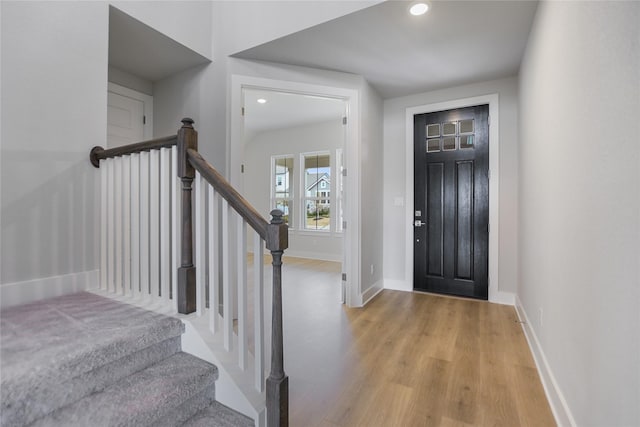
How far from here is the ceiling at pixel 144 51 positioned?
2.51 m

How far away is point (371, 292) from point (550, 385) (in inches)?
Result: 82.7

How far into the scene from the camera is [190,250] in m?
1.75

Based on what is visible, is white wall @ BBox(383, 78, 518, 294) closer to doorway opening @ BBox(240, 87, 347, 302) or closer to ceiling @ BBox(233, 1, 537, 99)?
ceiling @ BBox(233, 1, 537, 99)

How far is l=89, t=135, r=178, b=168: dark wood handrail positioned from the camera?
1.78 meters

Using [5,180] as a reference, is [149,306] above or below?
below

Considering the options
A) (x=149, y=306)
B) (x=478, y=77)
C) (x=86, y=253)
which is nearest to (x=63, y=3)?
(x=86, y=253)

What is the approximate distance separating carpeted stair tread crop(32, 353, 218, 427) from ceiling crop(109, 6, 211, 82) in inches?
101

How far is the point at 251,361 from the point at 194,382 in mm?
379

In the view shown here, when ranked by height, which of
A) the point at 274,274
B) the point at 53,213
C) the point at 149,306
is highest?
the point at 53,213

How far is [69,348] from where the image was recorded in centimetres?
126

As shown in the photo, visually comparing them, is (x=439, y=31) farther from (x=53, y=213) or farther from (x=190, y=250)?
(x=53, y=213)

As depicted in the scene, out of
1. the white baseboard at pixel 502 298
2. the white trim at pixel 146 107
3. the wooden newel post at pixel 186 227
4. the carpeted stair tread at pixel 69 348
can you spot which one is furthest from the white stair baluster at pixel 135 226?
the white baseboard at pixel 502 298

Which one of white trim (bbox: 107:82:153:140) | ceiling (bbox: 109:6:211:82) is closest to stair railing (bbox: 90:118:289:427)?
ceiling (bbox: 109:6:211:82)

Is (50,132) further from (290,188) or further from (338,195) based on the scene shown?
(290,188)
